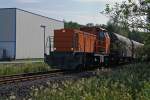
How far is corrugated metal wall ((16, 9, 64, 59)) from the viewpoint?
218ft

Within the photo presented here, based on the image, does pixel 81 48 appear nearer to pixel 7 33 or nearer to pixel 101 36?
pixel 101 36

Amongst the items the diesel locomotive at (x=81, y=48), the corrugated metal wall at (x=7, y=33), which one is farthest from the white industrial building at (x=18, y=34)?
the diesel locomotive at (x=81, y=48)

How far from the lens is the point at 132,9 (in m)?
21.5

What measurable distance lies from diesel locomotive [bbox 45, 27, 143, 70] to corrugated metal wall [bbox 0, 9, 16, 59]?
3375 centimetres

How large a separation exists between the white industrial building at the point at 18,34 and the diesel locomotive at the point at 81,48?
33.7m

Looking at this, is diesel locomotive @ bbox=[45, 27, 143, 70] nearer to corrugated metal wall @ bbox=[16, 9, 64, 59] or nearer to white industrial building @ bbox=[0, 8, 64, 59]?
white industrial building @ bbox=[0, 8, 64, 59]

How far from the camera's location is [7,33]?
66.0 meters

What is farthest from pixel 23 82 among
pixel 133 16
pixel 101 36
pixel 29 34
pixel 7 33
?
pixel 29 34

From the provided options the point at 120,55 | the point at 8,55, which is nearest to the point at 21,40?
the point at 8,55

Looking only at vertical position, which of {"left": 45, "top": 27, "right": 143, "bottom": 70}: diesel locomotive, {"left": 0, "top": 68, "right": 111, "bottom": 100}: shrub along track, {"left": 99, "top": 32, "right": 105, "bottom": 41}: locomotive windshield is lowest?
{"left": 0, "top": 68, "right": 111, "bottom": 100}: shrub along track

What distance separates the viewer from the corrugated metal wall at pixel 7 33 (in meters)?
65.3

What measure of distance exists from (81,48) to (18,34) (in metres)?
40.2


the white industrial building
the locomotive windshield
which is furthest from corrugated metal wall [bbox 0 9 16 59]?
the locomotive windshield

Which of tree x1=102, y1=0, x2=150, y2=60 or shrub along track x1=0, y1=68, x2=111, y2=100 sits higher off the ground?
tree x1=102, y1=0, x2=150, y2=60
